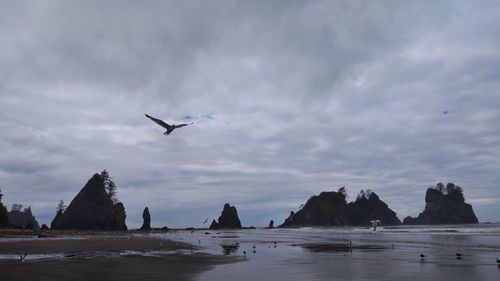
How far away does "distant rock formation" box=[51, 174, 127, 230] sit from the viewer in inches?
5315

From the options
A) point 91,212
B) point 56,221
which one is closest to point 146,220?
point 56,221

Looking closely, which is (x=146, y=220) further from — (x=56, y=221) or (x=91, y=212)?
(x=91, y=212)

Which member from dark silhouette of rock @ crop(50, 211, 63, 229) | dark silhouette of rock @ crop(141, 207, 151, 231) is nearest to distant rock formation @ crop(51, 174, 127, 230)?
dark silhouette of rock @ crop(50, 211, 63, 229)

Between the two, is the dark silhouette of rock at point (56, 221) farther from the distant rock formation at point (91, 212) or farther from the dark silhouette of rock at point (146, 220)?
the dark silhouette of rock at point (146, 220)

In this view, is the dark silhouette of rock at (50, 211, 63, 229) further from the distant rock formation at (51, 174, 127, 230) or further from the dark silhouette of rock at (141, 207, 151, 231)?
the dark silhouette of rock at (141, 207, 151, 231)

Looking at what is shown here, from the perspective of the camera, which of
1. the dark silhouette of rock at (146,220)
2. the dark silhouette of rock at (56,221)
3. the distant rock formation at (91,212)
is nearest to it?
the distant rock formation at (91,212)

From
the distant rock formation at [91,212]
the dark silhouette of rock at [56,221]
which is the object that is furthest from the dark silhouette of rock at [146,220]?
the dark silhouette of rock at [56,221]

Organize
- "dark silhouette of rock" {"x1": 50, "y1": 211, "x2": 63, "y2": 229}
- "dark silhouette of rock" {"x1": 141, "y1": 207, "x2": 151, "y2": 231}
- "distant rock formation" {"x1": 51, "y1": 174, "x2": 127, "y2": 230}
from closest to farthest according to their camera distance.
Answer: "distant rock formation" {"x1": 51, "y1": 174, "x2": 127, "y2": 230} → "dark silhouette of rock" {"x1": 50, "y1": 211, "x2": 63, "y2": 229} → "dark silhouette of rock" {"x1": 141, "y1": 207, "x2": 151, "y2": 231}

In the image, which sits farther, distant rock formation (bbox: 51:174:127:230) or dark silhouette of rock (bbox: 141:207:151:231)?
dark silhouette of rock (bbox: 141:207:151:231)

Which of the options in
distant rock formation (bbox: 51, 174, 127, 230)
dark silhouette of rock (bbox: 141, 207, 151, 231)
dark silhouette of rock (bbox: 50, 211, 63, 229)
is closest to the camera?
distant rock formation (bbox: 51, 174, 127, 230)

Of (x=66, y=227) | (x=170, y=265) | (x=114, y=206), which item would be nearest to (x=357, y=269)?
(x=170, y=265)

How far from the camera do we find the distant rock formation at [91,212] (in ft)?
443

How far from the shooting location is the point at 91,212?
449ft

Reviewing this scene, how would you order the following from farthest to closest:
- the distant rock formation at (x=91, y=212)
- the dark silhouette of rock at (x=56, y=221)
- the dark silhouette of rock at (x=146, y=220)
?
the dark silhouette of rock at (x=146, y=220) < the dark silhouette of rock at (x=56, y=221) < the distant rock formation at (x=91, y=212)
